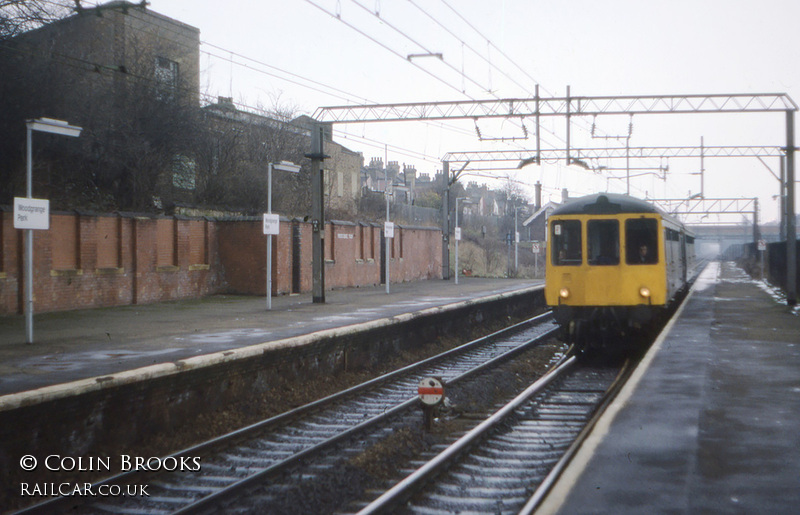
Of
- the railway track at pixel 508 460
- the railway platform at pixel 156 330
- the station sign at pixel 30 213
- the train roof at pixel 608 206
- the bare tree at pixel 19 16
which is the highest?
the bare tree at pixel 19 16

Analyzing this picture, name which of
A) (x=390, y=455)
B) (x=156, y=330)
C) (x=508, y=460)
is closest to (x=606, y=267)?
(x=508, y=460)

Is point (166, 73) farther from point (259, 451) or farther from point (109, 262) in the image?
point (259, 451)

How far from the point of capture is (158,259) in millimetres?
19094

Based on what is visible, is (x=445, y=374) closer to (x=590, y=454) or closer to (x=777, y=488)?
(x=590, y=454)

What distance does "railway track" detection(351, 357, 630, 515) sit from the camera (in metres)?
5.92

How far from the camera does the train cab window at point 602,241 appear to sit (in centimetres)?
1295

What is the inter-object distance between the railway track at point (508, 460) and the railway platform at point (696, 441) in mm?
544

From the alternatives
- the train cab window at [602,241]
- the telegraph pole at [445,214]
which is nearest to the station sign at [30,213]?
the train cab window at [602,241]

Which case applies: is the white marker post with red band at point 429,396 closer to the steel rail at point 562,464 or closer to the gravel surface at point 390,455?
the gravel surface at point 390,455

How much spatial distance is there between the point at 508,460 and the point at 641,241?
6.77 metres

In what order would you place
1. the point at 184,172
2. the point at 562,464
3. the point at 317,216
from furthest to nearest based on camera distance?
the point at 184,172
the point at 317,216
the point at 562,464

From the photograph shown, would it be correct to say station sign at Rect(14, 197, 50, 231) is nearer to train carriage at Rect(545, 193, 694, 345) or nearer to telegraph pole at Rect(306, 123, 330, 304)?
telegraph pole at Rect(306, 123, 330, 304)

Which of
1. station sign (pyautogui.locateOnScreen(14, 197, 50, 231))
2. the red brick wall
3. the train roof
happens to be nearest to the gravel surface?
the train roof

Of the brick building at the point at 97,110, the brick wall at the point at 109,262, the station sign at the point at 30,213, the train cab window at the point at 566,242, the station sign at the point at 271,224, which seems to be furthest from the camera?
the brick building at the point at 97,110
